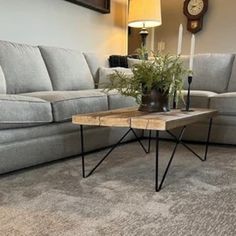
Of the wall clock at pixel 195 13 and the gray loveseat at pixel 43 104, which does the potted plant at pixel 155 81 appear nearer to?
the gray loveseat at pixel 43 104

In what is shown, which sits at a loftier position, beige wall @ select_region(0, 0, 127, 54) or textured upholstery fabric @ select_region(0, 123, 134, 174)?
beige wall @ select_region(0, 0, 127, 54)

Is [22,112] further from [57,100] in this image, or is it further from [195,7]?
[195,7]

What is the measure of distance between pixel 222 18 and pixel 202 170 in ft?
11.4

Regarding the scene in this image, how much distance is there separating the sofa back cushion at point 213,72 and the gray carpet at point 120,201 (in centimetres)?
130

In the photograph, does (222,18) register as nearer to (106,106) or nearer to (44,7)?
(44,7)

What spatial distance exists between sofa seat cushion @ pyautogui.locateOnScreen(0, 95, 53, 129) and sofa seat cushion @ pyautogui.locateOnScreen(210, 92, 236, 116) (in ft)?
4.63

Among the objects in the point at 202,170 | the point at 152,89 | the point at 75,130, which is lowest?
the point at 202,170

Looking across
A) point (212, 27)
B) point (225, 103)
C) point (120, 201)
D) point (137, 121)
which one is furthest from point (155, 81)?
point (212, 27)

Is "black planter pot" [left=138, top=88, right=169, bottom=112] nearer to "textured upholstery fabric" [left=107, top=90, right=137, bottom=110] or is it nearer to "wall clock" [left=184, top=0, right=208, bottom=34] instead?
"textured upholstery fabric" [left=107, top=90, right=137, bottom=110]

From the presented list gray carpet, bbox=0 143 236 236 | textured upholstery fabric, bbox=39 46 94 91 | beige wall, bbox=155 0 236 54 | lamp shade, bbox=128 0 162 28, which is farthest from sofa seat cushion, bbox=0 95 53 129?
beige wall, bbox=155 0 236 54

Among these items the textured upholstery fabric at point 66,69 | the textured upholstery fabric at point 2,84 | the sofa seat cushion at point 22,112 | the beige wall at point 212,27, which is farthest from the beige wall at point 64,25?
the sofa seat cushion at point 22,112

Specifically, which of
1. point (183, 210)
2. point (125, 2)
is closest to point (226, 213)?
point (183, 210)

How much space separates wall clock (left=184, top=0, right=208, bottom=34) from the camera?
16.7 ft

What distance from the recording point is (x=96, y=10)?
4.14 metres
